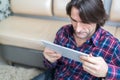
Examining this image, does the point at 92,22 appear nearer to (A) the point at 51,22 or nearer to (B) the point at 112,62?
(B) the point at 112,62

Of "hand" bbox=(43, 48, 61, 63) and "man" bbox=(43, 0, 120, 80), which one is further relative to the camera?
"hand" bbox=(43, 48, 61, 63)

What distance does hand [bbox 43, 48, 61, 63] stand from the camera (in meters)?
1.12

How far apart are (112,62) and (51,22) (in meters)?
1.03

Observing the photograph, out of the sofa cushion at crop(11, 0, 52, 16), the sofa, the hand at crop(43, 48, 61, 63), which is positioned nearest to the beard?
the hand at crop(43, 48, 61, 63)

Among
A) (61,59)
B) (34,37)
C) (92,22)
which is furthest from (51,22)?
(92,22)

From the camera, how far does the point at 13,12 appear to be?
2.23m

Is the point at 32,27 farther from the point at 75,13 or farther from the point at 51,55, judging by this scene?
the point at 75,13

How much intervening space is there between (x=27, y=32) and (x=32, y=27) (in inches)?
4.2

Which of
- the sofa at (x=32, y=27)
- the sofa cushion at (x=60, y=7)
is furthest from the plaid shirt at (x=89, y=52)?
the sofa cushion at (x=60, y=7)

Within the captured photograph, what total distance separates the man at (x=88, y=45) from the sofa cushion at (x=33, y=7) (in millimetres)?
838

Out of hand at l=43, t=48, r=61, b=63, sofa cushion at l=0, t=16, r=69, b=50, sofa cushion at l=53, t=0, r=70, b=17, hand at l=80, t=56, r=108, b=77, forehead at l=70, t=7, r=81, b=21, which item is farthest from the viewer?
sofa cushion at l=53, t=0, r=70, b=17

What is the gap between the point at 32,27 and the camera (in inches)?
73.4

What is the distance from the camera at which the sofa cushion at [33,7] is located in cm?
202

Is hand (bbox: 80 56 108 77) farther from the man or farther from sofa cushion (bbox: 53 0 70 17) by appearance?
sofa cushion (bbox: 53 0 70 17)
